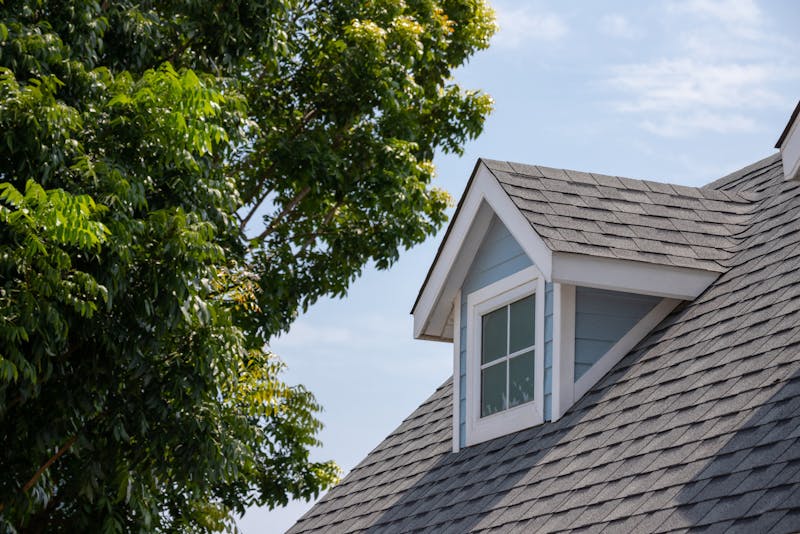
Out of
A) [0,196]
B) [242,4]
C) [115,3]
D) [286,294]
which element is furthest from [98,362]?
[286,294]

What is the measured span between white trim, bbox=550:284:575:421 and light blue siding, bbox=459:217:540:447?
2.00 feet

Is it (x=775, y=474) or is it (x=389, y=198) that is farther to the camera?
(x=389, y=198)

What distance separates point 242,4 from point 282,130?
4.42 metres

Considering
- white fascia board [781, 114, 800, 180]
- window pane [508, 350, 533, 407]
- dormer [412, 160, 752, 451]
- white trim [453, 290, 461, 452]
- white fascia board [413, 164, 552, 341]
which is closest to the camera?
white fascia board [781, 114, 800, 180]

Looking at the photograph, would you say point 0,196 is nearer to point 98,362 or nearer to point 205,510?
point 98,362

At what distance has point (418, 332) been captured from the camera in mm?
9625

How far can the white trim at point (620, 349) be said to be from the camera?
7.73 m

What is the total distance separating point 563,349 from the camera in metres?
7.75

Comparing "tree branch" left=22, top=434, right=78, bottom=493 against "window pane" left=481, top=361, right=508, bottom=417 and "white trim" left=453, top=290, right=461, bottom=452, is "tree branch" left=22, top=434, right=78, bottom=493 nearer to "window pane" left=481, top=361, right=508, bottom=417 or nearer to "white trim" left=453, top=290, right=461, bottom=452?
"white trim" left=453, top=290, right=461, bottom=452

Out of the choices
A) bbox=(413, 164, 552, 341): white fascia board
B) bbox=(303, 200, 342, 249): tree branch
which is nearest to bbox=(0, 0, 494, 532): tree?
bbox=(413, 164, 552, 341): white fascia board

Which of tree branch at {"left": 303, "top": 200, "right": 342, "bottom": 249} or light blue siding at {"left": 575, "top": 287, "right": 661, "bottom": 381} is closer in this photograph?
light blue siding at {"left": 575, "top": 287, "right": 661, "bottom": 381}

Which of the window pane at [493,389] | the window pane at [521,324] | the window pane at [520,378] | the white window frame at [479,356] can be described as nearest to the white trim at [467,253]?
the white window frame at [479,356]

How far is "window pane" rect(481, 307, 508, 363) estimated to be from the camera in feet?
28.2

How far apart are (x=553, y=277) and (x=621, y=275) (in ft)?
1.55
